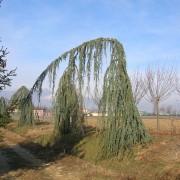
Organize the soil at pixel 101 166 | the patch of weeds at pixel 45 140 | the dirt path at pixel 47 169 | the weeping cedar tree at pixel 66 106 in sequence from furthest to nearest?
the patch of weeds at pixel 45 140, the weeping cedar tree at pixel 66 106, the dirt path at pixel 47 169, the soil at pixel 101 166

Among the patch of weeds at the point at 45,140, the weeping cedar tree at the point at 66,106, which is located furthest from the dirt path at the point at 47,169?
the patch of weeds at the point at 45,140

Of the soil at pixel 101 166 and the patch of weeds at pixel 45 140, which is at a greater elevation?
the patch of weeds at pixel 45 140

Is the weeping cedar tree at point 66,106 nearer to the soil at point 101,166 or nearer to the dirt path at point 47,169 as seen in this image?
the soil at point 101,166

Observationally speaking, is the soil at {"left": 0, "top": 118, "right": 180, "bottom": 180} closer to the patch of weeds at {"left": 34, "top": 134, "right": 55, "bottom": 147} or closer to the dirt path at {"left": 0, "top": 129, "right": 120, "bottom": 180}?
the dirt path at {"left": 0, "top": 129, "right": 120, "bottom": 180}

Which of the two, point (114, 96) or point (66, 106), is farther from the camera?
point (66, 106)

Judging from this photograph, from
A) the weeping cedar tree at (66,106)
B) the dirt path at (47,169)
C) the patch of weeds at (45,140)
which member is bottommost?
the dirt path at (47,169)

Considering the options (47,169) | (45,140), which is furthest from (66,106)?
(47,169)

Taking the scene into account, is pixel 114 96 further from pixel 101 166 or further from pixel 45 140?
pixel 45 140

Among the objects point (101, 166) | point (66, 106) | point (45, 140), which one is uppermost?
point (66, 106)

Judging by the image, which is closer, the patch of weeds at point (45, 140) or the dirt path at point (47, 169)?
the dirt path at point (47, 169)

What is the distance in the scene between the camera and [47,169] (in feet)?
49.9

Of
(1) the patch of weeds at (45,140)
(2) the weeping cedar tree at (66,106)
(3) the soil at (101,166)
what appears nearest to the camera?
(3) the soil at (101,166)

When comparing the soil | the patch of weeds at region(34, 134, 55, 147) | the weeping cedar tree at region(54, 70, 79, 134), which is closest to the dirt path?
the soil

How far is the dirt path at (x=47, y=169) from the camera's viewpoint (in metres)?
13.3
